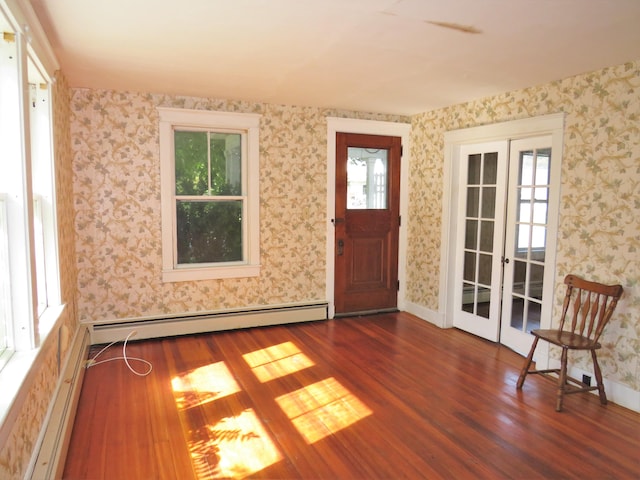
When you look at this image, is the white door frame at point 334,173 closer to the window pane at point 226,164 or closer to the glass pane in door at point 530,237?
the window pane at point 226,164

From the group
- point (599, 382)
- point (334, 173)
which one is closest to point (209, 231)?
point (334, 173)

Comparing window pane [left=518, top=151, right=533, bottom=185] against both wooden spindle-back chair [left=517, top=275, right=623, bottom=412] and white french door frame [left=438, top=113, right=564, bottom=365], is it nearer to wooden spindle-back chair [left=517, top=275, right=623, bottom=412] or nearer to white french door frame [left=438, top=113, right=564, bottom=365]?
white french door frame [left=438, top=113, right=564, bottom=365]

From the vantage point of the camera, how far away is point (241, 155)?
4836 millimetres

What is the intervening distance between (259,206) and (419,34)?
2670mm

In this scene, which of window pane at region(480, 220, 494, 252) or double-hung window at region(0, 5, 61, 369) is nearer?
double-hung window at region(0, 5, 61, 369)

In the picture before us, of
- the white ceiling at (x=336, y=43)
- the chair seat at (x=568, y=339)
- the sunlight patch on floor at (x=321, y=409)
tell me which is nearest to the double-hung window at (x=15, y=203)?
the white ceiling at (x=336, y=43)

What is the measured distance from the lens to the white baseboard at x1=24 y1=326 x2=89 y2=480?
205 centimetres

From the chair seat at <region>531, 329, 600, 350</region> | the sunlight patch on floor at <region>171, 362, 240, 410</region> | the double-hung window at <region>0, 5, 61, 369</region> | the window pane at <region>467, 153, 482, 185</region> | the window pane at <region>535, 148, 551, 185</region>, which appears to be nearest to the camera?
the double-hung window at <region>0, 5, 61, 369</region>

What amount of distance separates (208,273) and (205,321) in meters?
0.50

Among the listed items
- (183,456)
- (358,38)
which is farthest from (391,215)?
(183,456)

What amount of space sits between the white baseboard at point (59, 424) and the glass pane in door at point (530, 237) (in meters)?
3.72

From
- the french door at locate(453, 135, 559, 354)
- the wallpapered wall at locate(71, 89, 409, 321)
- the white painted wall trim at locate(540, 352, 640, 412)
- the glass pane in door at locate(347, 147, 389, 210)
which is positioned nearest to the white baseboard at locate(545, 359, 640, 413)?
the white painted wall trim at locate(540, 352, 640, 412)

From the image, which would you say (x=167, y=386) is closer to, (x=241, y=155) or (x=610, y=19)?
(x=241, y=155)

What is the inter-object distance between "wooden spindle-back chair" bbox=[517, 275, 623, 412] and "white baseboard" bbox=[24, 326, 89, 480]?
3.09 m
